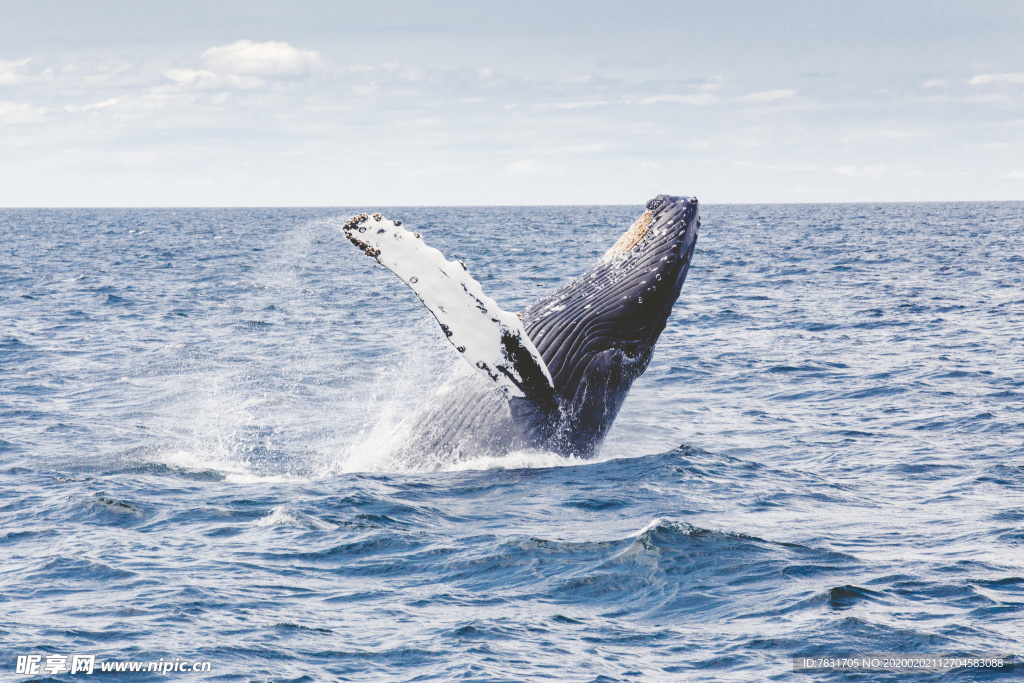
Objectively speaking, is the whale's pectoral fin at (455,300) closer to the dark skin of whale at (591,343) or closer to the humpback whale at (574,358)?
the humpback whale at (574,358)

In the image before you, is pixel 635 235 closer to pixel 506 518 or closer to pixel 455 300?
pixel 455 300

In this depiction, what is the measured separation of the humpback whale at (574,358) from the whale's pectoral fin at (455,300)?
0.06 ft

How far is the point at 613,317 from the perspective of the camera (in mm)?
8898

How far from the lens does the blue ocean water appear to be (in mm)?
6426

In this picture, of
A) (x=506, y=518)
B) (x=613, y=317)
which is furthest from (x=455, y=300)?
(x=506, y=518)

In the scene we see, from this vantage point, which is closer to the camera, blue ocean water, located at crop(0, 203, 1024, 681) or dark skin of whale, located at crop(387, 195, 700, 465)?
blue ocean water, located at crop(0, 203, 1024, 681)

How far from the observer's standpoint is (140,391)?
51.7ft

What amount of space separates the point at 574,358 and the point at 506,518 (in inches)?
56.5

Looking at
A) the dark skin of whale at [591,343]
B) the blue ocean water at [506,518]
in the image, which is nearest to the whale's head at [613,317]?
the dark skin of whale at [591,343]

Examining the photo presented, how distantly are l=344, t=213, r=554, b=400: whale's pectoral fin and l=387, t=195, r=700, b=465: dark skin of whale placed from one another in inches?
27.0

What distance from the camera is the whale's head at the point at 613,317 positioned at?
29.0 feet

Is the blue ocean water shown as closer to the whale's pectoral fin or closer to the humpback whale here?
the humpback whale

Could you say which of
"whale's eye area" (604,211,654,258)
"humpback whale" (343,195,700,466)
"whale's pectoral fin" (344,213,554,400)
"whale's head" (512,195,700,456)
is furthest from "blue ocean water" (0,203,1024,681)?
"whale's eye area" (604,211,654,258)

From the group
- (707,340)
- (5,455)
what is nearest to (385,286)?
(707,340)
